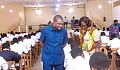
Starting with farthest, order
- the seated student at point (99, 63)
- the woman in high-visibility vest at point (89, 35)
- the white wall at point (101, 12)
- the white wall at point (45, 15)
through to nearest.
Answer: the white wall at point (45, 15), the white wall at point (101, 12), the woman in high-visibility vest at point (89, 35), the seated student at point (99, 63)

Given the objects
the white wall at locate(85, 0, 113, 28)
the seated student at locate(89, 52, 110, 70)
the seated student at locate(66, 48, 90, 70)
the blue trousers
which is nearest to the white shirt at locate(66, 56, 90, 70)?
the seated student at locate(66, 48, 90, 70)

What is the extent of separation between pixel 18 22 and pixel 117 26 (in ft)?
49.1

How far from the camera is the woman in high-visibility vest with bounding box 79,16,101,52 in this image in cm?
331

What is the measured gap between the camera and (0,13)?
21.7 m

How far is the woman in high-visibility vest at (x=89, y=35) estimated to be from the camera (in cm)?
331

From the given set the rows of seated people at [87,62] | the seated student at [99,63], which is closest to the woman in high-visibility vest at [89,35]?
the rows of seated people at [87,62]

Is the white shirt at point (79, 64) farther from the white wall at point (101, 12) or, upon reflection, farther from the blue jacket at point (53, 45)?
the white wall at point (101, 12)

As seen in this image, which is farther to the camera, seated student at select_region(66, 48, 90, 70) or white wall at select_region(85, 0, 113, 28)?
white wall at select_region(85, 0, 113, 28)

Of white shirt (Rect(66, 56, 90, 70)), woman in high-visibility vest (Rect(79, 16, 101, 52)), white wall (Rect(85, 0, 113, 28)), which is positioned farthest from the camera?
white wall (Rect(85, 0, 113, 28))

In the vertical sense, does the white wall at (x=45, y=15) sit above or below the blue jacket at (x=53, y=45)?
above

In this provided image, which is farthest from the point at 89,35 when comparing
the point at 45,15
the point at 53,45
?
the point at 45,15

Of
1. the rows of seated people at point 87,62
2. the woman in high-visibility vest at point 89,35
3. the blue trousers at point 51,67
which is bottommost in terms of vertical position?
the blue trousers at point 51,67

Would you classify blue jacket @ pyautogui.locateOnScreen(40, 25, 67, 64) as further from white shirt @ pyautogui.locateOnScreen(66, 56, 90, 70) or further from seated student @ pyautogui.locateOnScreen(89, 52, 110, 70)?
seated student @ pyautogui.locateOnScreen(89, 52, 110, 70)

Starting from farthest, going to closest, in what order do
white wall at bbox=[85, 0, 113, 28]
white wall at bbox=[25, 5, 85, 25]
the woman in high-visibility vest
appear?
white wall at bbox=[25, 5, 85, 25] → white wall at bbox=[85, 0, 113, 28] → the woman in high-visibility vest
